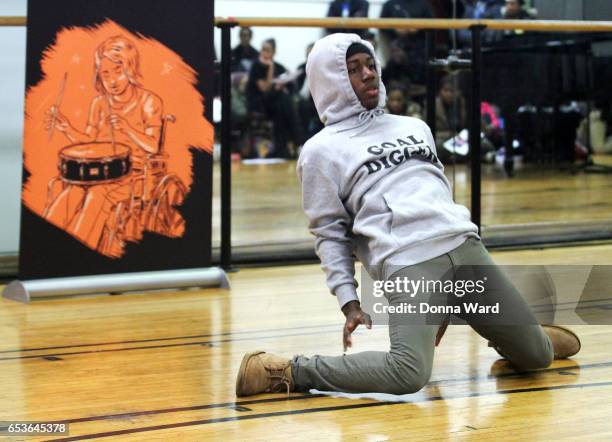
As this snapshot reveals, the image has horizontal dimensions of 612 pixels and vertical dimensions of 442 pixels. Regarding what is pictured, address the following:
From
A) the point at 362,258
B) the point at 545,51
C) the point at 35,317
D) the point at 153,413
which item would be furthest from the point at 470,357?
the point at 545,51

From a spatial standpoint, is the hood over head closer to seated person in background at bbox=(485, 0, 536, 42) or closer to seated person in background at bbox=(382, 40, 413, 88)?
seated person in background at bbox=(382, 40, 413, 88)

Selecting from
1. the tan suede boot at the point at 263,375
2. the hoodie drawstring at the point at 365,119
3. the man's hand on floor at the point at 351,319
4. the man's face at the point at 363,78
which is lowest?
the tan suede boot at the point at 263,375

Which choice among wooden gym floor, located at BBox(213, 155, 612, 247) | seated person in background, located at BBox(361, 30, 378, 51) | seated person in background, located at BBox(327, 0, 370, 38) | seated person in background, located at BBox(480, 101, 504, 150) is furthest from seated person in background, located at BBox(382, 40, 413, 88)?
wooden gym floor, located at BBox(213, 155, 612, 247)

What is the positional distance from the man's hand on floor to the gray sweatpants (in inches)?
3.1

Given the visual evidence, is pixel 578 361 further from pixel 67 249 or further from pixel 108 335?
pixel 67 249

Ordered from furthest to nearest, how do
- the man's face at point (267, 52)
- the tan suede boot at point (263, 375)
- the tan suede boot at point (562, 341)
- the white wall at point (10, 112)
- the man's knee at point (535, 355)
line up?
1. the man's face at point (267, 52)
2. the white wall at point (10, 112)
3. the tan suede boot at point (562, 341)
4. the man's knee at point (535, 355)
5. the tan suede boot at point (263, 375)

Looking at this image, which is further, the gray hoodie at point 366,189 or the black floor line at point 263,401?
the gray hoodie at point 366,189

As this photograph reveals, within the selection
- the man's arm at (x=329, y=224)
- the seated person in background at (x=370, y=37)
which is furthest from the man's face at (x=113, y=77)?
the man's arm at (x=329, y=224)

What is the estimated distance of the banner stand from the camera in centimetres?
421

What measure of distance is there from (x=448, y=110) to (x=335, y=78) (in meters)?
2.54

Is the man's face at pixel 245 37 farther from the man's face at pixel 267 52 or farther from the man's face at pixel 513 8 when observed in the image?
the man's face at pixel 513 8

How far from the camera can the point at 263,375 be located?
9.42 ft

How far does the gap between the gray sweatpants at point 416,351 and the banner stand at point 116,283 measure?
5.21 ft

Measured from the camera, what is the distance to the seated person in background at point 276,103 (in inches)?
210
